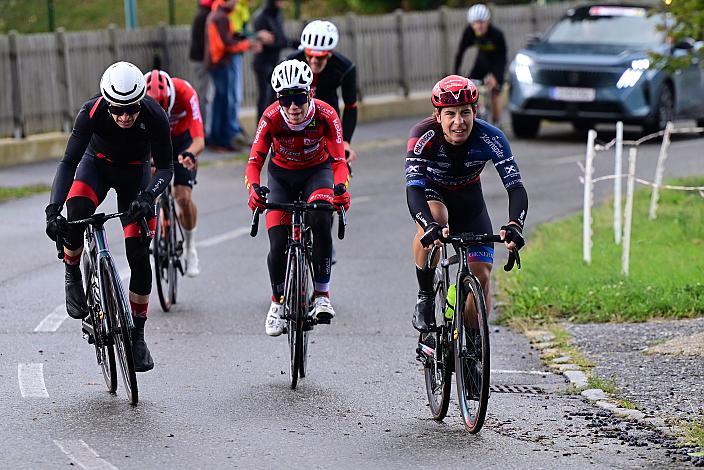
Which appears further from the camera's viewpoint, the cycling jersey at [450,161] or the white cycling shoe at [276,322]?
the white cycling shoe at [276,322]

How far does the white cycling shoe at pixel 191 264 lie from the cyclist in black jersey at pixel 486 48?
962 cm

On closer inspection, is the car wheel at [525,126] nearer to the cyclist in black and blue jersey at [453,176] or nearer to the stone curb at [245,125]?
the stone curb at [245,125]

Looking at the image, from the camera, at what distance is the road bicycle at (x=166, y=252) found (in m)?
11.6

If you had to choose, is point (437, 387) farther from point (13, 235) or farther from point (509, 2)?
point (509, 2)

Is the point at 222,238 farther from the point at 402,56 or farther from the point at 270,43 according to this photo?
the point at 402,56

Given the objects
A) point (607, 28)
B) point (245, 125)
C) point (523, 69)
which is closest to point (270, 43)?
point (245, 125)

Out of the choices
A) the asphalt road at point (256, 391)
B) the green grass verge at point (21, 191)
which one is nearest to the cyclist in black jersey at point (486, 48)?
the green grass verge at point (21, 191)

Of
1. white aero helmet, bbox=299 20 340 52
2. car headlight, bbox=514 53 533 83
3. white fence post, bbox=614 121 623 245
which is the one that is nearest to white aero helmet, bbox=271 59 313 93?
white aero helmet, bbox=299 20 340 52

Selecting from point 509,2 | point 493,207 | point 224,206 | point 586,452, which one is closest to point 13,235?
point 224,206

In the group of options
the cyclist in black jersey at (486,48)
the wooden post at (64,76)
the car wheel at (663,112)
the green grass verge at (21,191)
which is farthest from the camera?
the car wheel at (663,112)

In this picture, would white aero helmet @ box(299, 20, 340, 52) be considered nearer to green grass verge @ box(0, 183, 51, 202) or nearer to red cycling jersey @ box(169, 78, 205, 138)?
red cycling jersey @ box(169, 78, 205, 138)

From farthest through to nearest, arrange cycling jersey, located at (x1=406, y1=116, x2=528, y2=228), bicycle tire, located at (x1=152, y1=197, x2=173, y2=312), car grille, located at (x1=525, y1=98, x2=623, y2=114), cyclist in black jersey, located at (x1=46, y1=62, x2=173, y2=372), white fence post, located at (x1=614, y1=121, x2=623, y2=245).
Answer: car grille, located at (x1=525, y1=98, x2=623, y2=114), white fence post, located at (x1=614, y1=121, x2=623, y2=245), bicycle tire, located at (x1=152, y1=197, x2=173, y2=312), cyclist in black jersey, located at (x1=46, y1=62, x2=173, y2=372), cycling jersey, located at (x1=406, y1=116, x2=528, y2=228)

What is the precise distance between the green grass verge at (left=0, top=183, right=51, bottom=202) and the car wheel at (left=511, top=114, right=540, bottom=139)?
8.08 meters

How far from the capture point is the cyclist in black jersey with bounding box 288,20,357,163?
11742mm
